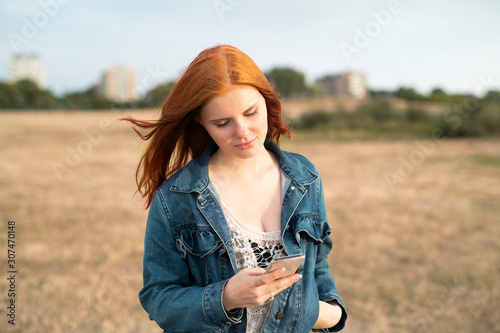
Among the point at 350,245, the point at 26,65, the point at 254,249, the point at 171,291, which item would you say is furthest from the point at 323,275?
the point at 26,65

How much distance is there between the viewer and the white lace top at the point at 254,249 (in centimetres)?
158

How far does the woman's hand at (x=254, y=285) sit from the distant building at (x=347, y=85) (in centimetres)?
2998

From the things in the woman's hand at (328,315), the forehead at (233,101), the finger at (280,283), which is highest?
the forehead at (233,101)

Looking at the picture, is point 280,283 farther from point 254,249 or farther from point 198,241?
point 198,241

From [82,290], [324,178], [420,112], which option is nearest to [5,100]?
[420,112]

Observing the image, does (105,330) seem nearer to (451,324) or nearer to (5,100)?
(451,324)

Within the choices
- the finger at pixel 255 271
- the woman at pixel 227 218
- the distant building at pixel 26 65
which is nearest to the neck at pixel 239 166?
the woman at pixel 227 218

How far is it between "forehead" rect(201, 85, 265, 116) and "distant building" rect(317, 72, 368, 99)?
29.8 meters

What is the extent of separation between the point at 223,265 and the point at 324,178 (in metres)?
9.80

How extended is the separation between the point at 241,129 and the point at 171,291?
24.4 inches

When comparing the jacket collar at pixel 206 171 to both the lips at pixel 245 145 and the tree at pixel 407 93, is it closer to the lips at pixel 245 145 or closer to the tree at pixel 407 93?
the lips at pixel 245 145

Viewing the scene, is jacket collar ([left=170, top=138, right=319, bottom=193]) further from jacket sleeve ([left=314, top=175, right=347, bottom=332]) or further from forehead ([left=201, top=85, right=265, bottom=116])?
forehead ([left=201, top=85, right=265, bottom=116])

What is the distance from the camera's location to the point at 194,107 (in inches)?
60.7

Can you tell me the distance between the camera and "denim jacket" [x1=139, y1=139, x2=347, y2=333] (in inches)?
59.2
